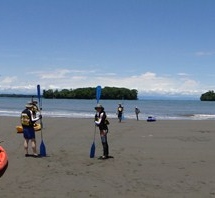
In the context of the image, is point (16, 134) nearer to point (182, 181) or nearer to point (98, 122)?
point (98, 122)

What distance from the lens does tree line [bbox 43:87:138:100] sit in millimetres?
154125

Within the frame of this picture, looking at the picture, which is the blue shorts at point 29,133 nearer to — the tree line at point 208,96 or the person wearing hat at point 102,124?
the person wearing hat at point 102,124

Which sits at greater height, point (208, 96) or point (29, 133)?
point (208, 96)

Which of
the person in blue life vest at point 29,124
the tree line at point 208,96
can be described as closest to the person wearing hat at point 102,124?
the person in blue life vest at point 29,124

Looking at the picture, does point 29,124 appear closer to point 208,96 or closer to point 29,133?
point 29,133

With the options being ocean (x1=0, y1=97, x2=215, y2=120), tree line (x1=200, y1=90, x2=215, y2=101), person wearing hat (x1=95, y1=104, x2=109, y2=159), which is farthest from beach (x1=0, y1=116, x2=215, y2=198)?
tree line (x1=200, y1=90, x2=215, y2=101)

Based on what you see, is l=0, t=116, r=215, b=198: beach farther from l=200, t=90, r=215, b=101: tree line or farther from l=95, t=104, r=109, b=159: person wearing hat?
l=200, t=90, r=215, b=101: tree line

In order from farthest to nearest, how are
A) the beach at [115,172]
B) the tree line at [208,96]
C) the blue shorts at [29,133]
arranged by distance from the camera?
the tree line at [208,96]
the blue shorts at [29,133]
the beach at [115,172]

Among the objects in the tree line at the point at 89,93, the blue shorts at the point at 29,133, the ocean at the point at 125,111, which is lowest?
the ocean at the point at 125,111

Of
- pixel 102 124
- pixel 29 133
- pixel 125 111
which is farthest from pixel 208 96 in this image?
pixel 29 133

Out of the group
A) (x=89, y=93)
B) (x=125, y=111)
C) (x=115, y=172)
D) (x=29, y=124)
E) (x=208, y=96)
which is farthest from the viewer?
(x=208, y=96)

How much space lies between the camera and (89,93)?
157 metres

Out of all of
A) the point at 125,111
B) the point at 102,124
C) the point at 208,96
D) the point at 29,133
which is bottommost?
the point at 125,111

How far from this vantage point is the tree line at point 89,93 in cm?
15412
